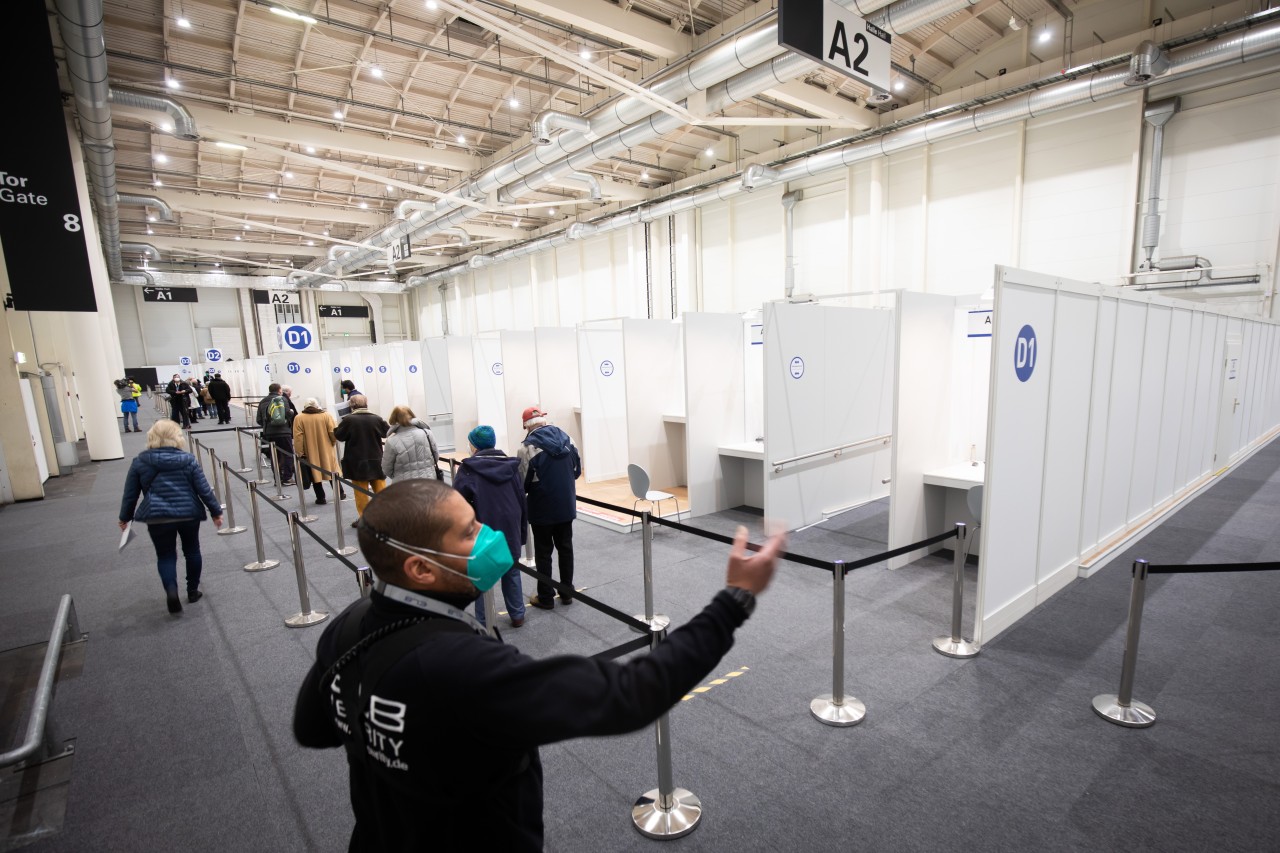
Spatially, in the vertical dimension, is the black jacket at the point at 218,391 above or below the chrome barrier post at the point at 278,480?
above

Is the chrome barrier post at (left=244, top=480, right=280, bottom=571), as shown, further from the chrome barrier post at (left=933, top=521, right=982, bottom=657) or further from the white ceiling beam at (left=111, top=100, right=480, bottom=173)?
the white ceiling beam at (left=111, top=100, right=480, bottom=173)

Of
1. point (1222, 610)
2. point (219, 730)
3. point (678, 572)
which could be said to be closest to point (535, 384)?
point (678, 572)

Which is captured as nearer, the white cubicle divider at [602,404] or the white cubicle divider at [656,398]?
the white cubicle divider at [656,398]

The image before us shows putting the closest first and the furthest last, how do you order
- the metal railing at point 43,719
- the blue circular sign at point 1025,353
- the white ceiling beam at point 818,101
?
1. the metal railing at point 43,719
2. the blue circular sign at point 1025,353
3. the white ceiling beam at point 818,101

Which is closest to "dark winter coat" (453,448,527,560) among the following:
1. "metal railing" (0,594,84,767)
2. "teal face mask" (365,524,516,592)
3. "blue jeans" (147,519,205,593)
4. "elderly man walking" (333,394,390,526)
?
"metal railing" (0,594,84,767)

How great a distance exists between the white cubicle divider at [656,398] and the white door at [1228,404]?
6135 mm

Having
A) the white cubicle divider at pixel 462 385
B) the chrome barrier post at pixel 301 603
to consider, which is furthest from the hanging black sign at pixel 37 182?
the white cubicle divider at pixel 462 385

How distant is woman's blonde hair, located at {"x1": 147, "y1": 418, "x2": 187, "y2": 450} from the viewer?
13.4ft

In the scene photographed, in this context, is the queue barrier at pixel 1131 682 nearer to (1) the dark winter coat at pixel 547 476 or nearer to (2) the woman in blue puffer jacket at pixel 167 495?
(1) the dark winter coat at pixel 547 476

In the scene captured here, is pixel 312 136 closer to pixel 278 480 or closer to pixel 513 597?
pixel 278 480

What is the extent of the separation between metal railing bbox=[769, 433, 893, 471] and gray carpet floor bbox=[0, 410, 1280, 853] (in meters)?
1.11

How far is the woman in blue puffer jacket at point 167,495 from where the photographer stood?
13.2ft

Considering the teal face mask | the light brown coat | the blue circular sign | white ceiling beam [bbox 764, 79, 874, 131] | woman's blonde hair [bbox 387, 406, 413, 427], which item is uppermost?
white ceiling beam [bbox 764, 79, 874, 131]

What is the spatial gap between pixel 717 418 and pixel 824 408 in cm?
121
